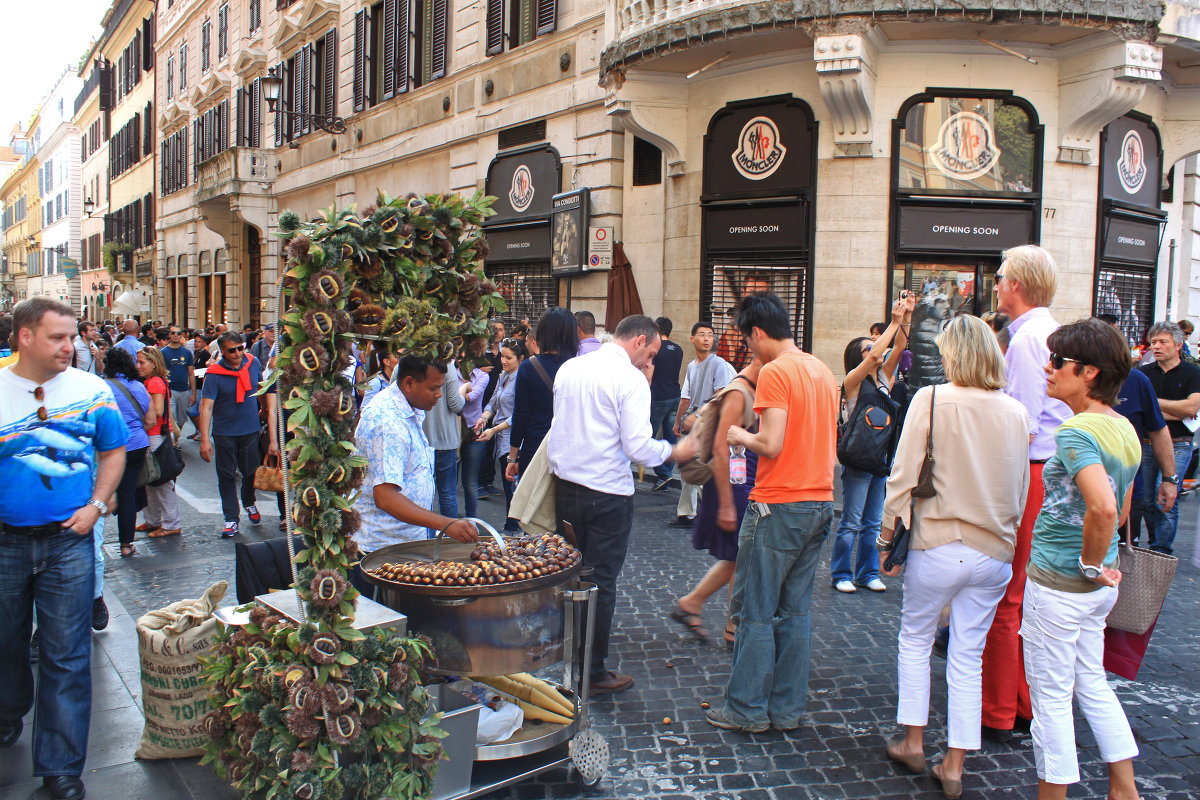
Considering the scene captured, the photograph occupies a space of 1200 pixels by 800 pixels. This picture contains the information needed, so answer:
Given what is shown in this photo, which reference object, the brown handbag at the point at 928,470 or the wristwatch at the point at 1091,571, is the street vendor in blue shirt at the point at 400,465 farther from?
the wristwatch at the point at 1091,571

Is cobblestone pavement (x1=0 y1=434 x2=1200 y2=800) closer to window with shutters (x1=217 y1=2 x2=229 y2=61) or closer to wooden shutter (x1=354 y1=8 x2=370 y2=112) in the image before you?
wooden shutter (x1=354 y1=8 x2=370 y2=112)

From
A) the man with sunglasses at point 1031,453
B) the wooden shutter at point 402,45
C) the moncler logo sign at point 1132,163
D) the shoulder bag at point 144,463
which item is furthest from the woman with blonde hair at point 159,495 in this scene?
the moncler logo sign at point 1132,163

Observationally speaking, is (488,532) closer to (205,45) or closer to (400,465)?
(400,465)

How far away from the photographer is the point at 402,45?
1842 cm

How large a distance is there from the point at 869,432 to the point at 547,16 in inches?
426

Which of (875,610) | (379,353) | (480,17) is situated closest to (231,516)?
(379,353)

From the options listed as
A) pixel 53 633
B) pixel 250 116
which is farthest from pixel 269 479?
pixel 250 116

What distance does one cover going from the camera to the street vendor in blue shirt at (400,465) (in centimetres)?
375

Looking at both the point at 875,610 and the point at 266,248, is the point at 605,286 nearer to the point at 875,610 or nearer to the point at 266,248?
the point at 875,610

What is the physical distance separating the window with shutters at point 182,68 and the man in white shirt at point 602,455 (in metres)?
35.4

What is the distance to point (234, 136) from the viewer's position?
28531 mm

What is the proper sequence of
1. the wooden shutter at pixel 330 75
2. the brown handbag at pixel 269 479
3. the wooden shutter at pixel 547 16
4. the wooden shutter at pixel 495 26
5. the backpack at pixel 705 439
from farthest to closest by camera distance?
1. the wooden shutter at pixel 330 75
2. the wooden shutter at pixel 495 26
3. the wooden shutter at pixel 547 16
4. the brown handbag at pixel 269 479
5. the backpack at pixel 705 439

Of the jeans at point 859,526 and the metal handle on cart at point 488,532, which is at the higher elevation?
the metal handle on cart at point 488,532

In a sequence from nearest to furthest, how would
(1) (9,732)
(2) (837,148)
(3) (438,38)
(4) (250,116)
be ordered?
1. (1) (9,732)
2. (2) (837,148)
3. (3) (438,38)
4. (4) (250,116)
